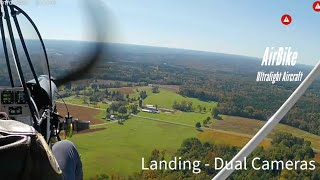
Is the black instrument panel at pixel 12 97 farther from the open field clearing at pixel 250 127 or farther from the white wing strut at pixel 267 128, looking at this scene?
the open field clearing at pixel 250 127

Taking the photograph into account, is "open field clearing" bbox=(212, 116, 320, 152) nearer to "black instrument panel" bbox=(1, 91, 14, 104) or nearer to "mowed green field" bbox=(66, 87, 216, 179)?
"mowed green field" bbox=(66, 87, 216, 179)

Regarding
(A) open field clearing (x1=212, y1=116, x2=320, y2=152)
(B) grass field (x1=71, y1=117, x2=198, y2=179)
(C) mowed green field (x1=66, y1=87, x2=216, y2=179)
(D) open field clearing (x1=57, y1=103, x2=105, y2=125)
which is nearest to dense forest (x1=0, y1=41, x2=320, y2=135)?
(A) open field clearing (x1=212, y1=116, x2=320, y2=152)

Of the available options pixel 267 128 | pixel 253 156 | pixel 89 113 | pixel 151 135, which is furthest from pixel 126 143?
pixel 267 128

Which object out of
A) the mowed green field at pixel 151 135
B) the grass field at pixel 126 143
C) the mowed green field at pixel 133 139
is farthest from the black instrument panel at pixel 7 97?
the mowed green field at pixel 151 135

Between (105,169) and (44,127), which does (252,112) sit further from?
(44,127)

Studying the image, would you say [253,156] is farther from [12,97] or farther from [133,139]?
[12,97]

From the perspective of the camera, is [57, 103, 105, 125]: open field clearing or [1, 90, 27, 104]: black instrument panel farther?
[57, 103, 105, 125]: open field clearing

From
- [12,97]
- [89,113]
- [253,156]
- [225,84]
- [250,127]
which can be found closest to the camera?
[12,97]
